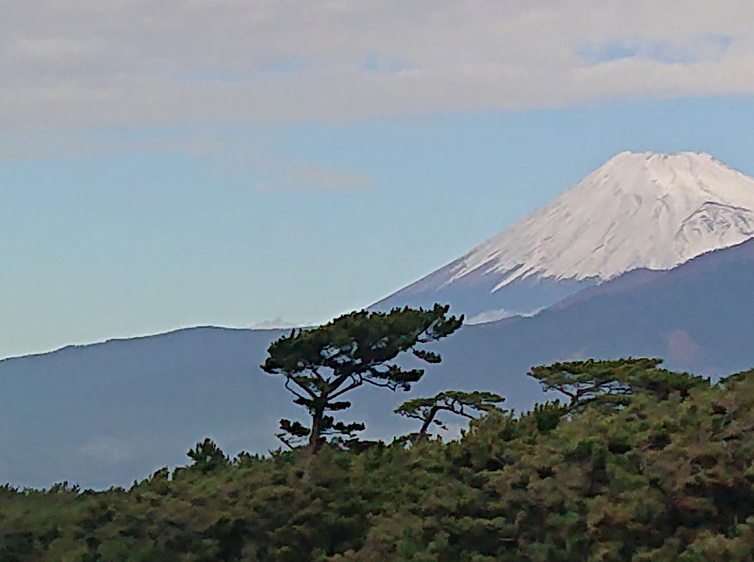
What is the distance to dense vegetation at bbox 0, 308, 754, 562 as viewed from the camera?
20.4 m

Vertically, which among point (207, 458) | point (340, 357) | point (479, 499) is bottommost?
point (479, 499)

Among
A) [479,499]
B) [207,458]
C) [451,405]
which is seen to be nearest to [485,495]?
[479,499]

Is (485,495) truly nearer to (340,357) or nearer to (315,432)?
(315,432)

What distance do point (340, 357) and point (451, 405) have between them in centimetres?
261

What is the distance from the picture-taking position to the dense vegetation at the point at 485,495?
20.4m

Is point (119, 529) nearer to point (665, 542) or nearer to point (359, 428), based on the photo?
point (359, 428)

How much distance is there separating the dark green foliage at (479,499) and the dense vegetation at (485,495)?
0.11 ft

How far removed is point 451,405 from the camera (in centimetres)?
2909

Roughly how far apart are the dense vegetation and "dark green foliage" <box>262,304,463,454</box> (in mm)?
520

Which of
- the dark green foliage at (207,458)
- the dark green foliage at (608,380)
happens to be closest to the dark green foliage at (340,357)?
the dark green foliage at (207,458)

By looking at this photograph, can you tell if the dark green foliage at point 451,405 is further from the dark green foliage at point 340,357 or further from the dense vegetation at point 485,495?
the dark green foliage at point 340,357

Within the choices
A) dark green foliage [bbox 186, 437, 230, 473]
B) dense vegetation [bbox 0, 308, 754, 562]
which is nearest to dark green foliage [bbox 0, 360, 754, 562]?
dense vegetation [bbox 0, 308, 754, 562]

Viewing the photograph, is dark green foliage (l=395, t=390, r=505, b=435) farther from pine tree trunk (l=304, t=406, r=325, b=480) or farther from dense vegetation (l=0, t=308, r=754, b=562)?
pine tree trunk (l=304, t=406, r=325, b=480)

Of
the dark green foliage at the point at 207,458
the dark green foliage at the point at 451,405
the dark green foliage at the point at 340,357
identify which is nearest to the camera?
the dark green foliage at the point at 451,405
